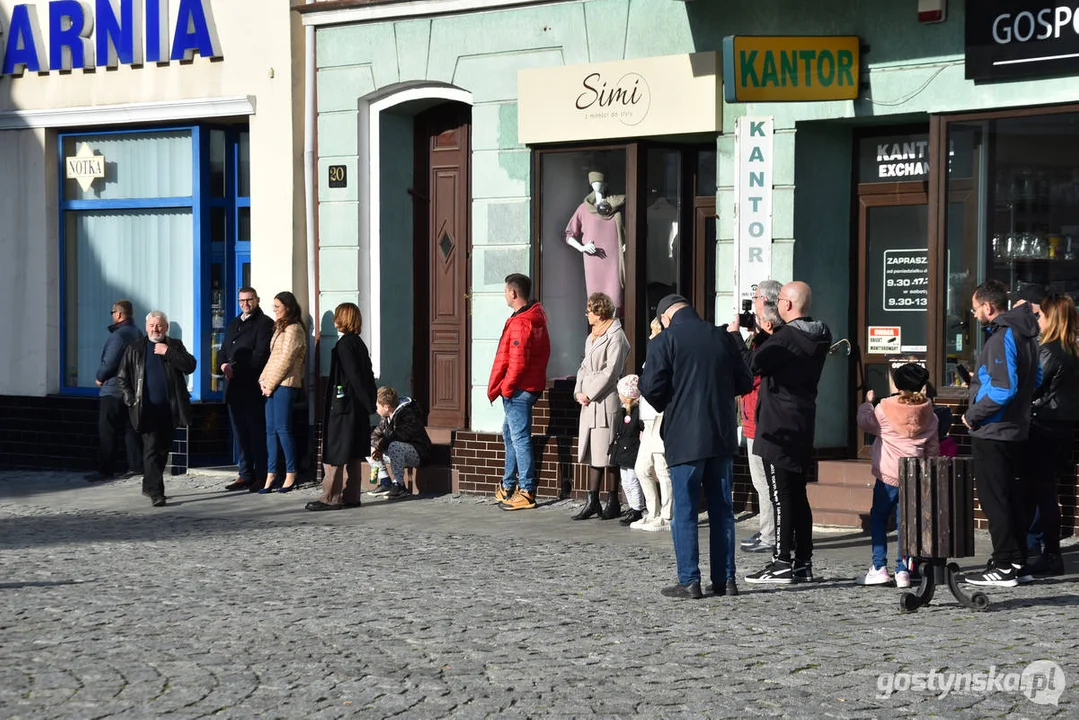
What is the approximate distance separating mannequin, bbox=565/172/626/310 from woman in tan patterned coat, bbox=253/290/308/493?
2.64m

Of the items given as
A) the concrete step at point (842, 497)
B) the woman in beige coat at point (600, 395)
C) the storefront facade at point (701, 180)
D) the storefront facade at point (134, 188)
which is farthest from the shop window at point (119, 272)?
the concrete step at point (842, 497)

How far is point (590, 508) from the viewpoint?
1402cm

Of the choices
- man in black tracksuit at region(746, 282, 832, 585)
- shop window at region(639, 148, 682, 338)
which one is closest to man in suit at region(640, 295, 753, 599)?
man in black tracksuit at region(746, 282, 832, 585)

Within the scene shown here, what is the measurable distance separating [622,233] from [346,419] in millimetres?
3003

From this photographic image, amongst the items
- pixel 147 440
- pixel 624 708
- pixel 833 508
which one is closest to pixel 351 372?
pixel 147 440

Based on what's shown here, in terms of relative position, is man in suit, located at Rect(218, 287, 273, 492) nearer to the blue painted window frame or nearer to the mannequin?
the blue painted window frame

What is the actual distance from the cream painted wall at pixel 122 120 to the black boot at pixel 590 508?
463 centimetres

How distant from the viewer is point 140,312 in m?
18.8

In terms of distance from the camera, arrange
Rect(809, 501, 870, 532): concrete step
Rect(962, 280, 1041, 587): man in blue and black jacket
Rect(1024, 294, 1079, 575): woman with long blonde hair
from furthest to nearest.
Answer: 1. Rect(809, 501, 870, 532): concrete step
2. Rect(1024, 294, 1079, 575): woman with long blonde hair
3. Rect(962, 280, 1041, 587): man in blue and black jacket

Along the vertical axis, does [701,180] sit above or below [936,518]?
above

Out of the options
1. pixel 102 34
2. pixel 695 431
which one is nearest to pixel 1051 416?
pixel 695 431

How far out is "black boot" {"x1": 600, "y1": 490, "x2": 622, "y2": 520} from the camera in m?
14.0

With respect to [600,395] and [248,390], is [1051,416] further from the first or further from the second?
[248,390]

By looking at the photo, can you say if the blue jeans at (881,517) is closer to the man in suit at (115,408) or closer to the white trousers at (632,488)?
the white trousers at (632,488)
